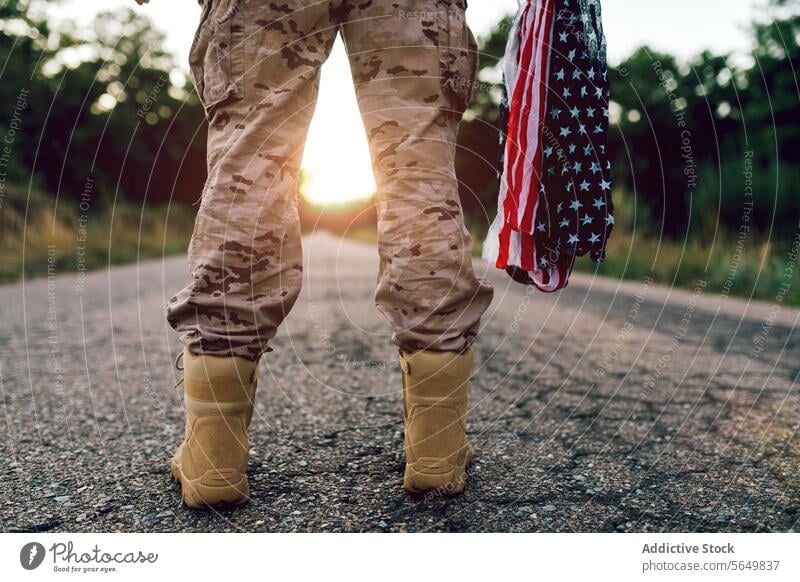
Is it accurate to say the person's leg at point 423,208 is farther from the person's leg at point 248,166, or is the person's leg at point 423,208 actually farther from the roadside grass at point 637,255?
the roadside grass at point 637,255

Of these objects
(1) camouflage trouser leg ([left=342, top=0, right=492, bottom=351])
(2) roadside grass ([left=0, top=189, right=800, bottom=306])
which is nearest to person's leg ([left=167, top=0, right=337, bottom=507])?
(1) camouflage trouser leg ([left=342, top=0, right=492, bottom=351])

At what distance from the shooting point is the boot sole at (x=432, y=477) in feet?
3.99

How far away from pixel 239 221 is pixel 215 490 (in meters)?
0.47

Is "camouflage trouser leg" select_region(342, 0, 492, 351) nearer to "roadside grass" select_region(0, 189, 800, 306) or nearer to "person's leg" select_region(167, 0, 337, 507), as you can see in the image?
"person's leg" select_region(167, 0, 337, 507)

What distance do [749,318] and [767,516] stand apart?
2.92m

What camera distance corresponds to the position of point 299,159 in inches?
48.5

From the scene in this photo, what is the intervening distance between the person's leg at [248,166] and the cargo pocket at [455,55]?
213 millimetres

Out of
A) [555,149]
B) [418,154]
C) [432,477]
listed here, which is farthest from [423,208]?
[432,477]

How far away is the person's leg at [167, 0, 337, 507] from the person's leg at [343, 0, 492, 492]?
0.12 metres

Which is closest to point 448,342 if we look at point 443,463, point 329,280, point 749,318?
point 443,463

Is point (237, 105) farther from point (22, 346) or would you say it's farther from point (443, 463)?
point (22, 346)

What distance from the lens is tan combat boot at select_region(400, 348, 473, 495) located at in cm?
122
